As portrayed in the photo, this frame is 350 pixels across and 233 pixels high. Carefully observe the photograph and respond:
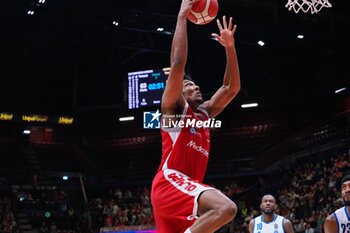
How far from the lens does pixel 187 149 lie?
185 inches

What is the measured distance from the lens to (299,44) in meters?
22.6

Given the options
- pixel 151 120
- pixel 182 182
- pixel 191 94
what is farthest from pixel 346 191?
pixel 151 120

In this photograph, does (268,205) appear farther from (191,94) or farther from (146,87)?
(146,87)

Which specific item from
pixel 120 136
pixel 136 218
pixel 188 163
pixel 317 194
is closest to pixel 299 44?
pixel 317 194

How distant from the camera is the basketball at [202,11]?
5.31m

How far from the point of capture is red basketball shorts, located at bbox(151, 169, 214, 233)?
4.48m

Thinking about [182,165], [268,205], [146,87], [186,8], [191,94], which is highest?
[146,87]

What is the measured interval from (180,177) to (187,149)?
0.23 meters

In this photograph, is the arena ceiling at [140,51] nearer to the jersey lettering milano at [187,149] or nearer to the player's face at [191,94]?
the player's face at [191,94]

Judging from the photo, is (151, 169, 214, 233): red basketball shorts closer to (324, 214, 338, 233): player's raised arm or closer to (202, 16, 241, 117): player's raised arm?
(202, 16, 241, 117): player's raised arm

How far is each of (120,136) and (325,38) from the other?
12.6m

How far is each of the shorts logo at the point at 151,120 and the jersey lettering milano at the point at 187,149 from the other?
1684 centimetres

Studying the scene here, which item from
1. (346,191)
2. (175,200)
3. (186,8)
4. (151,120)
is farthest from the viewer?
(151,120)

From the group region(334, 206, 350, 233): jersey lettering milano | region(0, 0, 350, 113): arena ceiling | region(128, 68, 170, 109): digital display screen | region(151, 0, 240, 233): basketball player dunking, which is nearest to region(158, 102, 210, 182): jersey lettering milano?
region(151, 0, 240, 233): basketball player dunking
